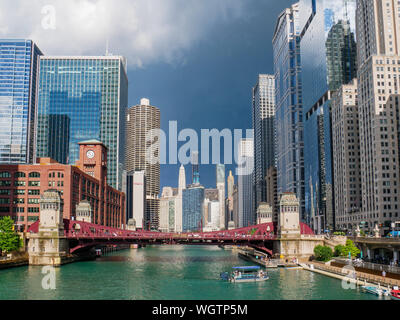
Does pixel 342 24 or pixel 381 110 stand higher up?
pixel 342 24

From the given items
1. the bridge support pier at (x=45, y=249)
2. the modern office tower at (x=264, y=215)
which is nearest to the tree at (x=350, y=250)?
the modern office tower at (x=264, y=215)

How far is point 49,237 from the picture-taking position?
100188mm

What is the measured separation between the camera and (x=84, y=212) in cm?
13575

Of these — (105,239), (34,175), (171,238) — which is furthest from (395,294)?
(34,175)

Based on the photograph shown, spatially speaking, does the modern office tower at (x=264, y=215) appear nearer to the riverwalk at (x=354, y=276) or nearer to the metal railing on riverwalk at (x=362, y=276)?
the riverwalk at (x=354, y=276)

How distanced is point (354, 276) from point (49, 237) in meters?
67.1

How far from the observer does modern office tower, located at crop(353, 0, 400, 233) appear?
128 metres

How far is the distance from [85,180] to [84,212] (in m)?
20.8

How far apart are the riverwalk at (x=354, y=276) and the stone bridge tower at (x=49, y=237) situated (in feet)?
183
